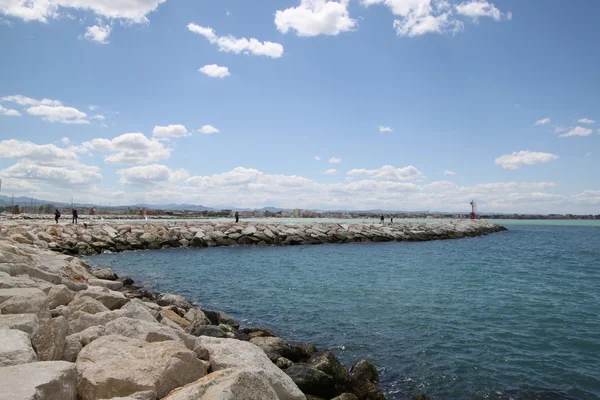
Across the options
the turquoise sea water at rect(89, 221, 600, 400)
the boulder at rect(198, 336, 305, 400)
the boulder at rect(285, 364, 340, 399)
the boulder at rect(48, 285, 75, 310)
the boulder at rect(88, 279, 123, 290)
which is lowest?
the turquoise sea water at rect(89, 221, 600, 400)

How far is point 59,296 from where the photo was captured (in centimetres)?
659

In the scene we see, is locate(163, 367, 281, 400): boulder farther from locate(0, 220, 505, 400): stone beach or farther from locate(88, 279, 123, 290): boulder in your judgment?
locate(88, 279, 123, 290): boulder

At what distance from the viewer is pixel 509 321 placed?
11.0 meters

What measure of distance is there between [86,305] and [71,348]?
6.69 feet

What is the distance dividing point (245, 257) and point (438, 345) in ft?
57.6

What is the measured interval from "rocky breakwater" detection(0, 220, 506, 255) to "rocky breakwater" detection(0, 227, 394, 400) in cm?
1541

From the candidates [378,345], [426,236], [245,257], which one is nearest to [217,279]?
[245,257]

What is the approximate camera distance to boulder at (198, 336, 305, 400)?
14.1ft

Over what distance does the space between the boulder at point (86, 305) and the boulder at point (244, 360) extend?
2259 mm

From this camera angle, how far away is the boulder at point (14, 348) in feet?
11.9

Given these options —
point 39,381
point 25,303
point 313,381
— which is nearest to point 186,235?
point 313,381

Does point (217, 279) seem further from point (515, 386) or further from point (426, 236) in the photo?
point (426, 236)

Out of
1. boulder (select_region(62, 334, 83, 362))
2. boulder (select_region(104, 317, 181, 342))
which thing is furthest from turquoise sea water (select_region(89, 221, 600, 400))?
boulder (select_region(62, 334, 83, 362))

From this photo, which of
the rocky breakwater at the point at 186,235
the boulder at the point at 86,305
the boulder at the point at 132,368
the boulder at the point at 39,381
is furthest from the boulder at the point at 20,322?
the rocky breakwater at the point at 186,235
